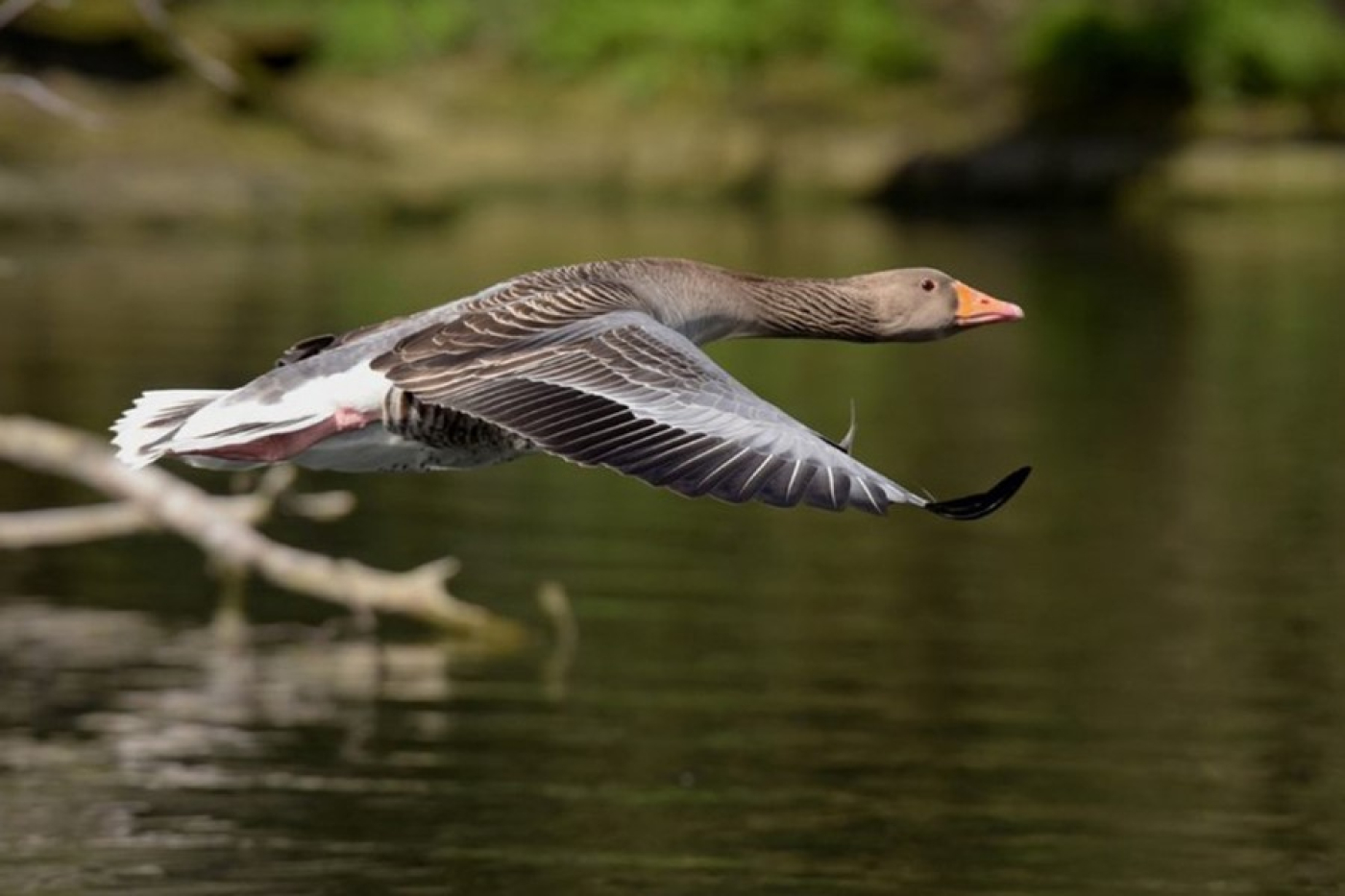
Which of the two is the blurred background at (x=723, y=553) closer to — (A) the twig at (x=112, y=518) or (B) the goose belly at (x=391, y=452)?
(A) the twig at (x=112, y=518)

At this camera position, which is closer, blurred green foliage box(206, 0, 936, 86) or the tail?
the tail

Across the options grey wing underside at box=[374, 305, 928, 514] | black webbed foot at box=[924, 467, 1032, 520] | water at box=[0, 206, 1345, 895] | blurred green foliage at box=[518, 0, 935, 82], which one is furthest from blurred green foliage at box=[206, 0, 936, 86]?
black webbed foot at box=[924, 467, 1032, 520]

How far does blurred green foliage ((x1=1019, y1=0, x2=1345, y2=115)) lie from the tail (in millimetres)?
37765

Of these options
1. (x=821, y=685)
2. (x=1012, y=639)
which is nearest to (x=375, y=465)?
(x=821, y=685)

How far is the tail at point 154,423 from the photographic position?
7.86 metres

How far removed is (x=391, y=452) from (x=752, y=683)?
6137 millimetres

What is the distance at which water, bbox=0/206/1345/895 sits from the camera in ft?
36.6

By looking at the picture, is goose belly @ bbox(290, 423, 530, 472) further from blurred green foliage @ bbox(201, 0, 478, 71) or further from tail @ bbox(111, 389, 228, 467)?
blurred green foliage @ bbox(201, 0, 478, 71)

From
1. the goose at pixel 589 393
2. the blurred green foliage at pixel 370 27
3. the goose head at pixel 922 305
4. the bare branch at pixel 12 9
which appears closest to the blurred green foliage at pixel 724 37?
the blurred green foliage at pixel 370 27

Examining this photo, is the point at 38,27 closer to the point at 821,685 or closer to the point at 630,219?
the point at 630,219

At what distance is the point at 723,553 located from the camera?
687 inches

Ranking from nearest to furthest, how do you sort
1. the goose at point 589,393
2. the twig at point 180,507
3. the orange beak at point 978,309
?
1. the goose at point 589,393
2. the orange beak at point 978,309
3. the twig at point 180,507

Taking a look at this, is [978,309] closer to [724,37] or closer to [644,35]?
[724,37]

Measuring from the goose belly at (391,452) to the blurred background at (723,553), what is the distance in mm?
1659
